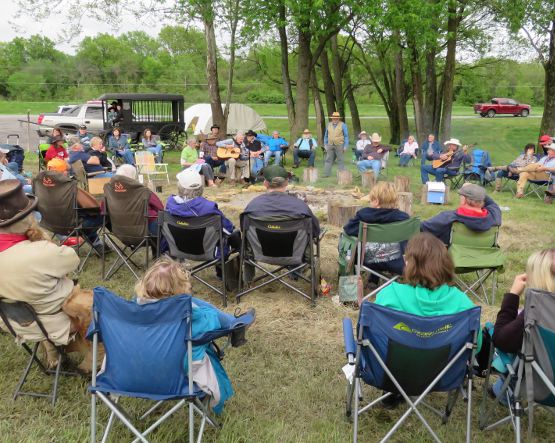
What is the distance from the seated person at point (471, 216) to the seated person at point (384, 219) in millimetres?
362

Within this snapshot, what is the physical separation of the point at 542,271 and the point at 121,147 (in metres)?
12.4

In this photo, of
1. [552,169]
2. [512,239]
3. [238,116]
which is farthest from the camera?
[238,116]

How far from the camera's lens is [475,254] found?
174 inches

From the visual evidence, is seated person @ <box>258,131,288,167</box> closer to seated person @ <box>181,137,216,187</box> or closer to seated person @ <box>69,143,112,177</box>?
seated person @ <box>181,137,216,187</box>

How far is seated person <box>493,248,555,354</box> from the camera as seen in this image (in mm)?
2490

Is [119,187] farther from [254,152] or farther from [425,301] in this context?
[254,152]

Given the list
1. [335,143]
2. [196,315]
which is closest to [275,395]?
[196,315]

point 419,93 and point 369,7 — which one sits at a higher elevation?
point 369,7

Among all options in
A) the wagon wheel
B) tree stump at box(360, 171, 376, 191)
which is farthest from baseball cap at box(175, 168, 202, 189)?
the wagon wheel

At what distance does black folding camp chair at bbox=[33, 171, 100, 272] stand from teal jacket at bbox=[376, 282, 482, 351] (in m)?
3.55

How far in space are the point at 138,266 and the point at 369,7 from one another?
10867mm

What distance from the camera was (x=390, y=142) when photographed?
79.8 feet

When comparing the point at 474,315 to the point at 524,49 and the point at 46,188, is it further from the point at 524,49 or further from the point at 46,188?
the point at 524,49

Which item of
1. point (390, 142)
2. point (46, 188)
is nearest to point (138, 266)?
point (46, 188)
